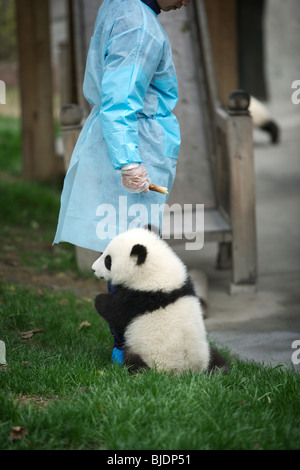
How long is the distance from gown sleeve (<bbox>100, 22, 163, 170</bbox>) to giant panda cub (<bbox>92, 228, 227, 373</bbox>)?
0.43 meters

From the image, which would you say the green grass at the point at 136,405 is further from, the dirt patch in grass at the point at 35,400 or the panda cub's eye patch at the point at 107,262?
the panda cub's eye patch at the point at 107,262

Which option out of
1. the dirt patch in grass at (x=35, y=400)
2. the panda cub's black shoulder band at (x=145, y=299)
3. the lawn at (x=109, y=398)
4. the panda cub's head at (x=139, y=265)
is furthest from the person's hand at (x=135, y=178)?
the dirt patch in grass at (x=35, y=400)

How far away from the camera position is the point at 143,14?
2.98m

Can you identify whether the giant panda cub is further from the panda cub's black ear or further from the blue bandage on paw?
the blue bandage on paw

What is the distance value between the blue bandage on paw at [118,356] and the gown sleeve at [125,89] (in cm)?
101

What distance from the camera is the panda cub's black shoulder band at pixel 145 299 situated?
117 inches

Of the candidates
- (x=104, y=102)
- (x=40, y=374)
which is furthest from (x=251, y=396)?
(x=104, y=102)

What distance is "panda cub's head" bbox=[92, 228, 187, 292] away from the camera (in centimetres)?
297

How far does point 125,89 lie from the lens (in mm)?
2887

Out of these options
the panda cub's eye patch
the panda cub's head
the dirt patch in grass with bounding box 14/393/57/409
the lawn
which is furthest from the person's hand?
the dirt patch in grass with bounding box 14/393/57/409

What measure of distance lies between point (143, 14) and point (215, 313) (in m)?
2.46

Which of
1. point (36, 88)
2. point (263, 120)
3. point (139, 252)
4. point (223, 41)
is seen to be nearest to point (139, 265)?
point (139, 252)

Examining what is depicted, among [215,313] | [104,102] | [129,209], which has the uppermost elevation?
[104,102]
